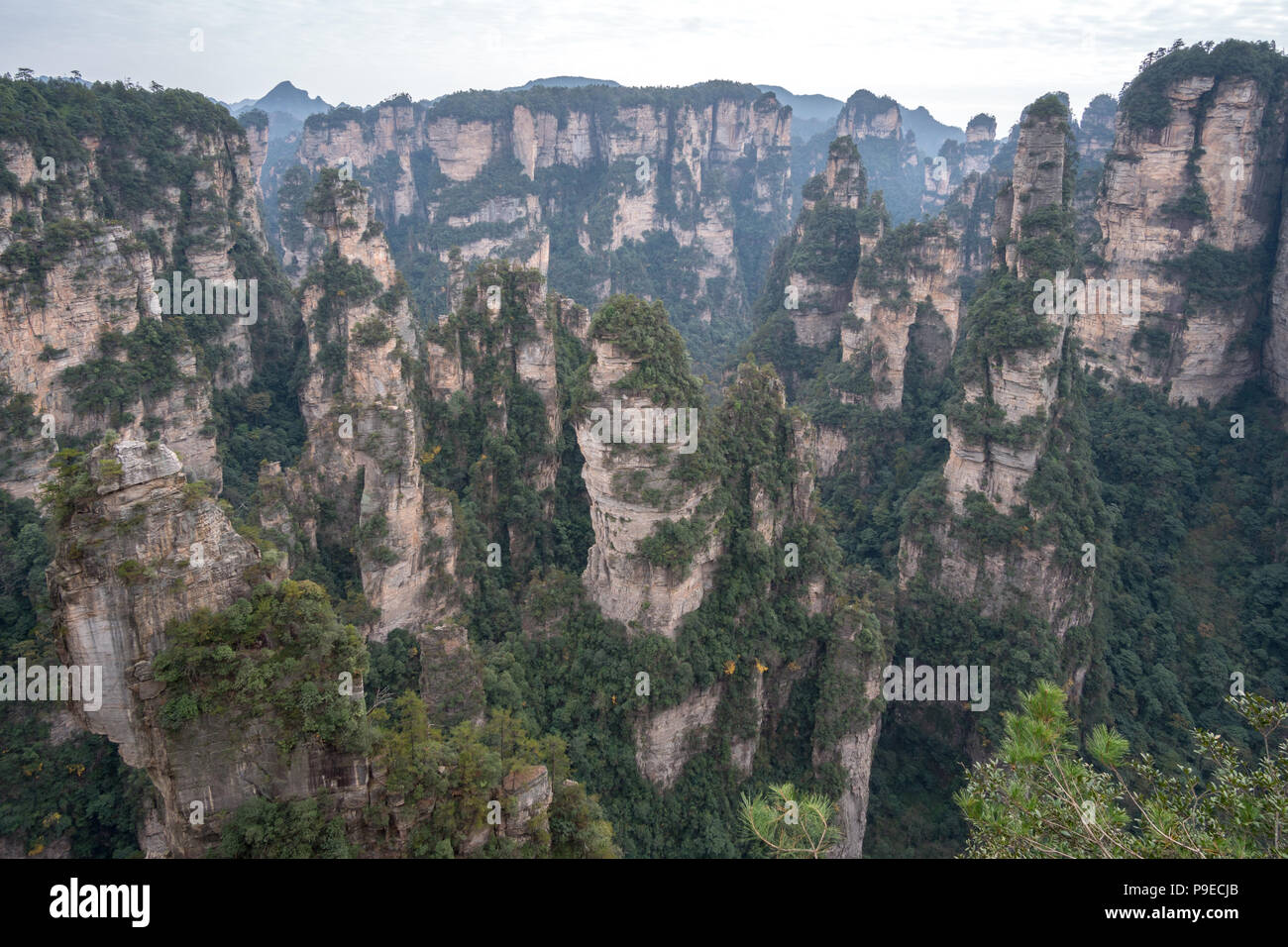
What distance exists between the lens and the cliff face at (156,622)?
13352 mm

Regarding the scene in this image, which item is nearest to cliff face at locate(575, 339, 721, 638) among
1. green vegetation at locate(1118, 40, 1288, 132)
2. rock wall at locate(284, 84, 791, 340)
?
green vegetation at locate(1118, 40, 1288, 132)

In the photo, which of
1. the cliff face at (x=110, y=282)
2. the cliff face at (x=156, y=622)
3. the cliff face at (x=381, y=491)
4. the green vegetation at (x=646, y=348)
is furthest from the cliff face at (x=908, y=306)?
the cliff face at (x=156, y=622)

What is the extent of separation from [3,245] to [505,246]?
6313 centimetres

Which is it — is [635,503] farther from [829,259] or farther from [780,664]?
[829,259]

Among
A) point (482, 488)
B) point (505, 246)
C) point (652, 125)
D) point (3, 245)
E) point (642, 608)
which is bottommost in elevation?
point (642, 608)

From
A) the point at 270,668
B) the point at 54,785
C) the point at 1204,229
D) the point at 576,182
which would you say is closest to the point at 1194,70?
the point at 1204,229

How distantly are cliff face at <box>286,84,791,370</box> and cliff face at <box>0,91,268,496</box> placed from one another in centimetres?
3824

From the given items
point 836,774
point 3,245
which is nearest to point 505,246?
point 3,245

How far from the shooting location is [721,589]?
88.9ft

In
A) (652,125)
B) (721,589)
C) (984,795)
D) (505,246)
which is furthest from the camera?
(652,125)

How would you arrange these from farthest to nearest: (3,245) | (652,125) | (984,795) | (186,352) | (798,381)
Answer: (652,125)
(798,381)
(186,352)
(3,245)
(984,795)

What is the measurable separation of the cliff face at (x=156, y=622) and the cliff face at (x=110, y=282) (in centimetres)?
1997

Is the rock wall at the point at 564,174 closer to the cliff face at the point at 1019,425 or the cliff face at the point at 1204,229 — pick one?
the cliff face at the point at 1204,229

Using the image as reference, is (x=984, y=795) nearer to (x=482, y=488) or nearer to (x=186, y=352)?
(x=482, y=488)
